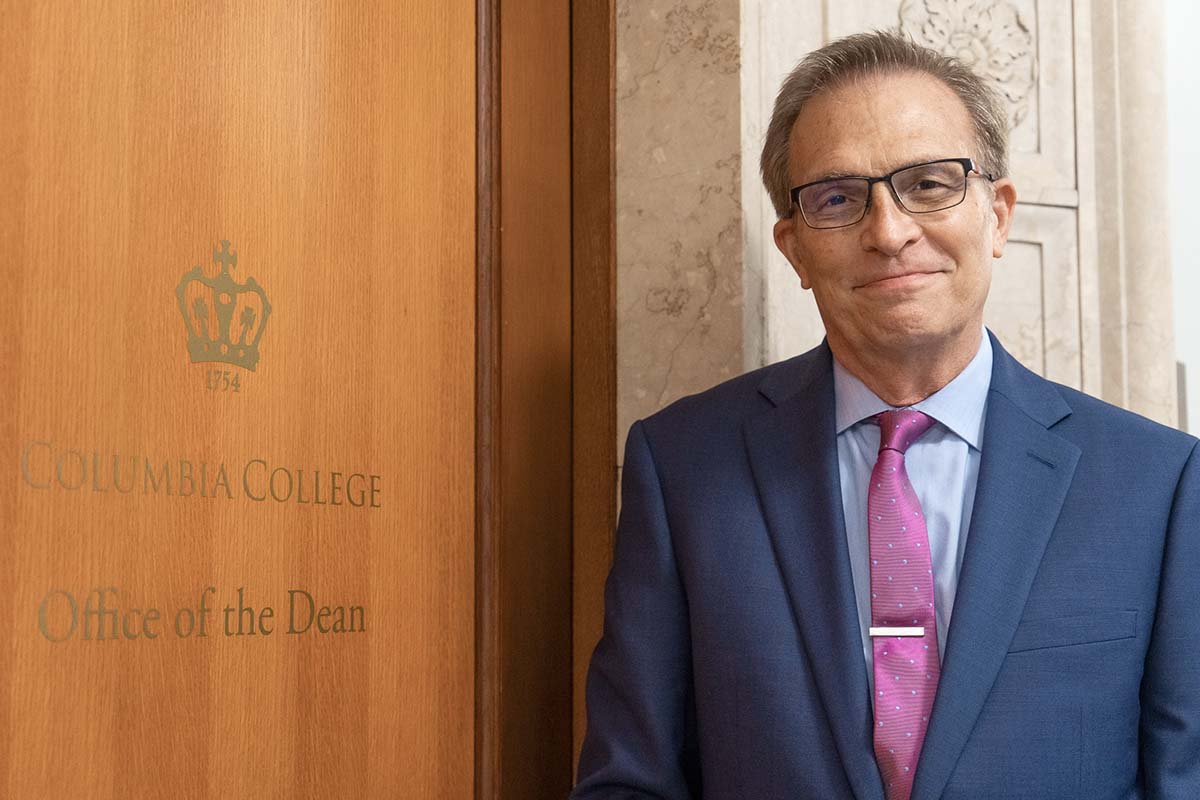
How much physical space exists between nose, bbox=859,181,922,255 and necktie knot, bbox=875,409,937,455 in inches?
9.2

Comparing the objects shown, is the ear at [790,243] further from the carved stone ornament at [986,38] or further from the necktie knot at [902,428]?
the carved stone ornament at [986,38]

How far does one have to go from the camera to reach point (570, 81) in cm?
250

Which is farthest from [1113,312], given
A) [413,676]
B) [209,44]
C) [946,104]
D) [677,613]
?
[209,44]

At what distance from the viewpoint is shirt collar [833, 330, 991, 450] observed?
195 cm

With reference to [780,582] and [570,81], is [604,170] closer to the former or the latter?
[570,81]

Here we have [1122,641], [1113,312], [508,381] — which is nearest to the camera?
[1122,641]

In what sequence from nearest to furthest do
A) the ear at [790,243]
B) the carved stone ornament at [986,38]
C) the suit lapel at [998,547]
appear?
the suit lapel at [998,547] → the ear at [790,243] → the carved stone ornament at [986,38]

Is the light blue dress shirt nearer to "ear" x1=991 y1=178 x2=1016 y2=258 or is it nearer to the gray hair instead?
"ear" x1=991 y1=178 x2=1016 y2=258

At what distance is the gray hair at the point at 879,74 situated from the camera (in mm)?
2027

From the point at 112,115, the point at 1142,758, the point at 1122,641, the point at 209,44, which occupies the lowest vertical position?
the point at 1142,758

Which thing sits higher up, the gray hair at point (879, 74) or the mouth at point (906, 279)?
the gray hair at point (879, 74)

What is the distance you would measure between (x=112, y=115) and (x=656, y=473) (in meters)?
0.93

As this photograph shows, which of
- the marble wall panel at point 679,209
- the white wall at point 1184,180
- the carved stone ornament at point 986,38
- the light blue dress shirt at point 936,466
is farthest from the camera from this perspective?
the white wall at point 1184,180

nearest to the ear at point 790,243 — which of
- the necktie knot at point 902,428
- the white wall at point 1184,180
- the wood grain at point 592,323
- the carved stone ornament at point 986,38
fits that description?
the necktie knot at point 902,428
